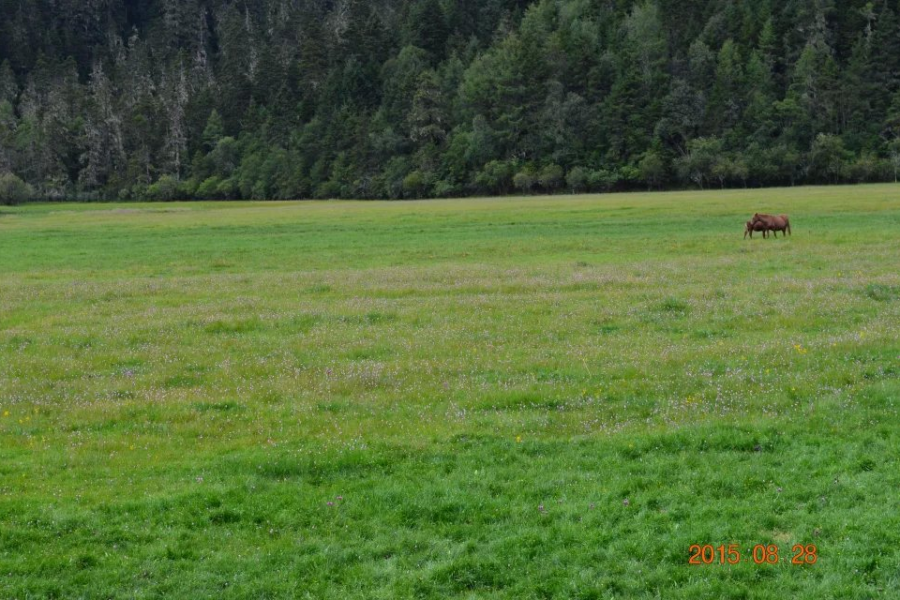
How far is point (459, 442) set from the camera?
40.8 ft

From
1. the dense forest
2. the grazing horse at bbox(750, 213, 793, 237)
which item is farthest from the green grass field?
the dense forest

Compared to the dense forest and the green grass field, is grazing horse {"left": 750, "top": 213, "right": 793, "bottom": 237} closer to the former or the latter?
the green grass field

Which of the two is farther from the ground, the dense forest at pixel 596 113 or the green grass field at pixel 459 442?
the dense forest at pixel 596 113

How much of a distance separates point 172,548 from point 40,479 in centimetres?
330

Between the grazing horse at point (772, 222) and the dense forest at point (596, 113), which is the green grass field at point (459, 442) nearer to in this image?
the grazing horse at point (772, 222)

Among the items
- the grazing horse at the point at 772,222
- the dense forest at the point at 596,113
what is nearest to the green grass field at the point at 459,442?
the grazing horse at the point at 772,222

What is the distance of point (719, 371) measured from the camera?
618 inches

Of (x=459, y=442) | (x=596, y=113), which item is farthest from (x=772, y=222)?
(x=596, y=113)

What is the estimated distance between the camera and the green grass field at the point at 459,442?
874 centimetres

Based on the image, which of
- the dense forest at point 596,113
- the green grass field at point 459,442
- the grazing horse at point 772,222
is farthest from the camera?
the dense forest at point 596,113

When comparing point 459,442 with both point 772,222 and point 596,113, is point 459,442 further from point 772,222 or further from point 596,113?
point 596,113

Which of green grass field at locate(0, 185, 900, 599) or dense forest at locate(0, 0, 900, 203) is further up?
dense forest at locate(0, 0, 900, 203)

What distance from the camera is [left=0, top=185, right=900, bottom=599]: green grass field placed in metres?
8.74

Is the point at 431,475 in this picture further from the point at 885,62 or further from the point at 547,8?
the point at 547,8
